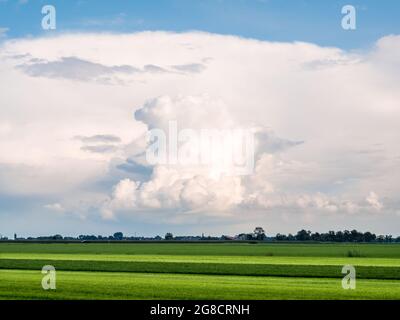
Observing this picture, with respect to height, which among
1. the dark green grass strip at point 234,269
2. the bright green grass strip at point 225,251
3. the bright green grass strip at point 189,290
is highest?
the bright green grass strip at point 225,251

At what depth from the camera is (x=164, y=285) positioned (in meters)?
37.8

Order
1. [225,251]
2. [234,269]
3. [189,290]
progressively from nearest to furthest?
1. [189,290]
2. [234,269]
3. [225,251]

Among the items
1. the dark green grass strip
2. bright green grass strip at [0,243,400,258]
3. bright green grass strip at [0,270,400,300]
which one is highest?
bright green grass strip at [0,243,400,258]

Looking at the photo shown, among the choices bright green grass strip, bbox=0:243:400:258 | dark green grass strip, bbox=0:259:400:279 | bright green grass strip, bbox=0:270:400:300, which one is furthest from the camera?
bright green grass strip, bbox=0:243:400:258

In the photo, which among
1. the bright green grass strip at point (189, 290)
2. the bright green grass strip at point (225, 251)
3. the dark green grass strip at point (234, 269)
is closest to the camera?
the bright green grass strip at point (189, 290)

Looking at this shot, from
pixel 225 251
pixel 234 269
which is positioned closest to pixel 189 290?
pixel 234 269

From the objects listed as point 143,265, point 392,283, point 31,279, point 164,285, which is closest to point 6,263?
point 143,265

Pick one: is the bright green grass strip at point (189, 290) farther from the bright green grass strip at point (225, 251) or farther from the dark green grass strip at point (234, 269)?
the bright green grass strip at point (225, 251)

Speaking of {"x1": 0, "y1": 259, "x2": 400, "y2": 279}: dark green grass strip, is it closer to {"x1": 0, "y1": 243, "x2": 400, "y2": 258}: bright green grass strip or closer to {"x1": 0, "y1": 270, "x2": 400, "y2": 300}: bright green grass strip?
{"x1": 0, "y1": 270, "x2": 400, "y2": 300}: bright green grass strip

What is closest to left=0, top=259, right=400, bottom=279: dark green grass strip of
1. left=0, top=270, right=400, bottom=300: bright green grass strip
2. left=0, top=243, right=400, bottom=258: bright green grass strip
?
left=0, top=270, right=400, bottom=300: bright green grass strip

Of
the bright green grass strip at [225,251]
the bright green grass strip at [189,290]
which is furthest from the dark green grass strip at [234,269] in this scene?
the bright green grass strip at [225,251]

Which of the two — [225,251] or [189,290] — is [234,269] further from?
[225,251]

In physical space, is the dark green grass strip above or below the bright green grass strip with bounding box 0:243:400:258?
below
